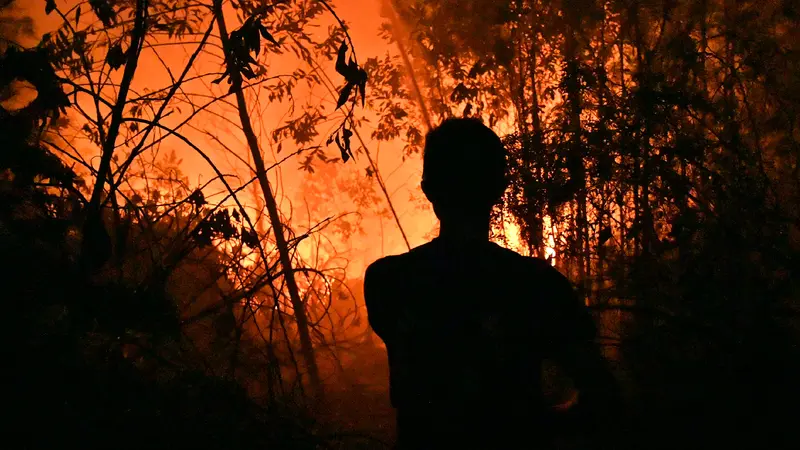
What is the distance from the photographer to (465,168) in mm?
1030

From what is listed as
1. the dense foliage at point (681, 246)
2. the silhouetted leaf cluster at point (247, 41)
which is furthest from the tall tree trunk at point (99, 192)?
the dense foliage at point (681, 246)

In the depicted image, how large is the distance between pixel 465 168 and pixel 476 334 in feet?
1.12

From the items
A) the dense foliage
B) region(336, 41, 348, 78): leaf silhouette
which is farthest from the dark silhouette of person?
the dense foliage

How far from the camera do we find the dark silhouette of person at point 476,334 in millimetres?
970

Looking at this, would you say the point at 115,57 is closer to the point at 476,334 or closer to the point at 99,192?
the point at 99,192

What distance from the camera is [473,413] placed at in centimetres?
96

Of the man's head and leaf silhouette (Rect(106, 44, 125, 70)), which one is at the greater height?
leaf silhouette (Rect(106, 44, 125, 70))

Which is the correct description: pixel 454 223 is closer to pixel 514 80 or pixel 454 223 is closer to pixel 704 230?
pixel 704 230

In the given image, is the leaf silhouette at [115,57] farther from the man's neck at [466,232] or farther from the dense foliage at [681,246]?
the dense foliage at [681,246]

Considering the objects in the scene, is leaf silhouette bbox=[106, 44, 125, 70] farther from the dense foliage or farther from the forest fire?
the dense foliage

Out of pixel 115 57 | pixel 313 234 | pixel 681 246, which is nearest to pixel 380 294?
pixel 115 57

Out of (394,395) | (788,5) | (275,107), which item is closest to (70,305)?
(394,395)

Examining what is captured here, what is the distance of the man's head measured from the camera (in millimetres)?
1033

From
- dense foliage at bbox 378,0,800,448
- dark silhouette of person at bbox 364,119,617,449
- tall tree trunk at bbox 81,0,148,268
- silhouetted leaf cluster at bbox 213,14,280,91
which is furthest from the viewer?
dense foliage at bbox 378,0,800,448
